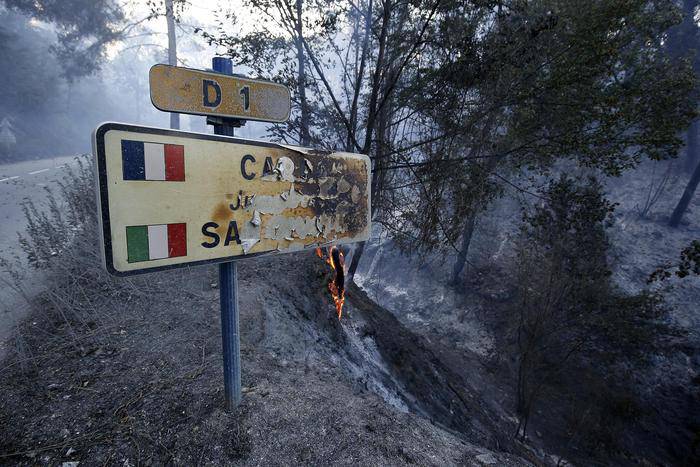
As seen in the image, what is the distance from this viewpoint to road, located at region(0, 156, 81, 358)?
3600mm

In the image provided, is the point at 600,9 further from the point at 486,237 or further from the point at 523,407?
the point at 486,237

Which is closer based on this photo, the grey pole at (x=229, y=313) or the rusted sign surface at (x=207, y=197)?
the rusted sign surface at (x=207, y=197)

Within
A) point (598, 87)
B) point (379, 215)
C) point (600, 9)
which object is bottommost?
point (379, 215)

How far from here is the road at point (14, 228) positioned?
3.60 m

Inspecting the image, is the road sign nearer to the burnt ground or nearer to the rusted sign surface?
the rusted sign surface

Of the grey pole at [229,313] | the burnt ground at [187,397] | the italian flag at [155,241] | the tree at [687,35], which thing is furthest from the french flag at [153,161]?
the tree at [687,35]

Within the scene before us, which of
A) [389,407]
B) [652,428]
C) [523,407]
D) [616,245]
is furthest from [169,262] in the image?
[616,245]

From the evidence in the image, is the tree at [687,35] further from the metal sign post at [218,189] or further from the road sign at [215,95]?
the road sign at [215,95]

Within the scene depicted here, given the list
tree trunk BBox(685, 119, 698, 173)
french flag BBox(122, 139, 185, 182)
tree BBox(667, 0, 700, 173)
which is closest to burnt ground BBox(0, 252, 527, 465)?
french flag BBox(122, 139, 185, 182)

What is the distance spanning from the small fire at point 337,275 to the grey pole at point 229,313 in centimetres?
211

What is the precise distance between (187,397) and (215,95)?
81.1 inches

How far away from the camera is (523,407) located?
8312 mm

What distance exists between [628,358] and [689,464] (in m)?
2.57

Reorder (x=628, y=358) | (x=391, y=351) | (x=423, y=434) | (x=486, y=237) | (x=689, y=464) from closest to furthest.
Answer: (x=423, y=434) → (x=391, y=351) → (x=689, y=464) → (x=628, y=358) → (x=486, y=237)
